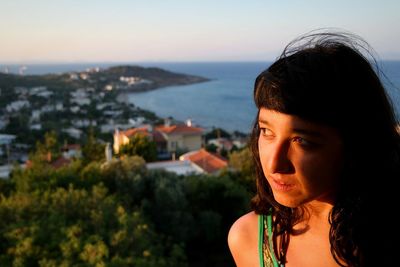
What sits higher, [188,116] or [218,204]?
[218,204]

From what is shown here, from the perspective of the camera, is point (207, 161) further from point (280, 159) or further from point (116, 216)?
point (280, 159)

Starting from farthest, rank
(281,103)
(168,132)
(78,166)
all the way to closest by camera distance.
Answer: (168,132) → (78,166) → (281,103)

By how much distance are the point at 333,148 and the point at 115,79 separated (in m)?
89.6

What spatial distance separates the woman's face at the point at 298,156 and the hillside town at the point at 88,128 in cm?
1392

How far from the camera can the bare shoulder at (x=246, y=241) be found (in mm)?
1008

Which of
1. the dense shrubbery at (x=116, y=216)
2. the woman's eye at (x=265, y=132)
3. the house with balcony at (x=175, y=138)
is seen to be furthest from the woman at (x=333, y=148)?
the house with balcony at (x=175, y=138)

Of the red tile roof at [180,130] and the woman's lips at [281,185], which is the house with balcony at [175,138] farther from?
the woman's lips at [281,185]

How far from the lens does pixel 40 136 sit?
104 feet

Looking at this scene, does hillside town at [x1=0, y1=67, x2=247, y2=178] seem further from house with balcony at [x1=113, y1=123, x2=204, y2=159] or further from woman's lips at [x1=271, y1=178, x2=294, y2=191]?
woman's lips at [x1=271, y1=178, x2=294, y2=191]

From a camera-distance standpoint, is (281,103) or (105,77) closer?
(281,103)

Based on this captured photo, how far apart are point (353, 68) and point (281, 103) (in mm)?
149

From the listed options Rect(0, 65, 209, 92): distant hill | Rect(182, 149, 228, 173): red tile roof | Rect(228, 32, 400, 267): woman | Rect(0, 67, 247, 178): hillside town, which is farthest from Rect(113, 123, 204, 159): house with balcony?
Rect(0, 65, 209, 92): distant hill

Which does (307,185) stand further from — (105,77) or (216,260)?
(105,77)

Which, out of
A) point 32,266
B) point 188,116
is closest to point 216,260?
point 32,266
